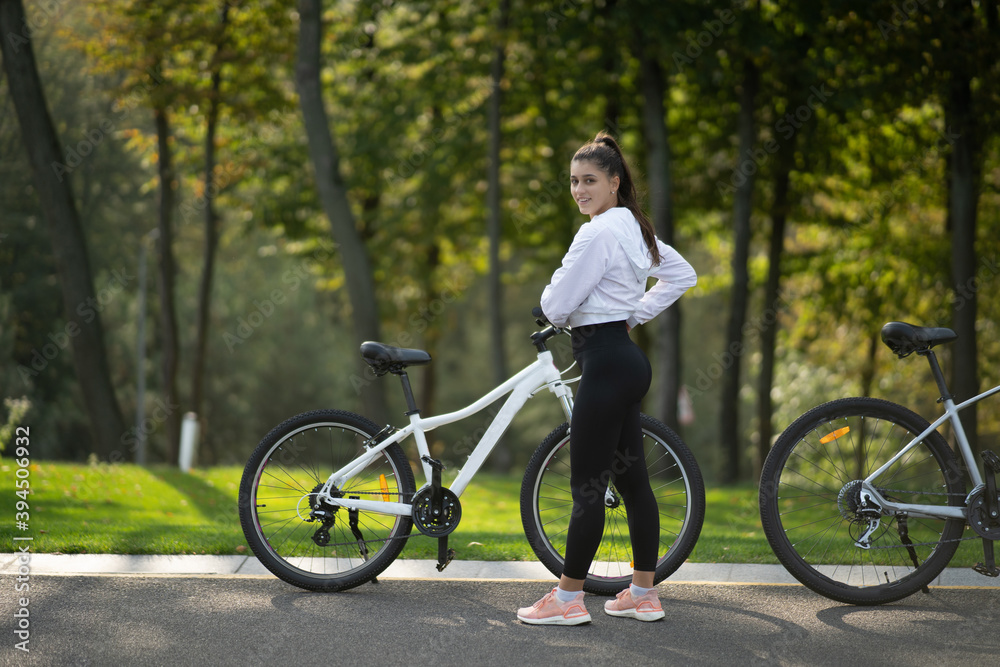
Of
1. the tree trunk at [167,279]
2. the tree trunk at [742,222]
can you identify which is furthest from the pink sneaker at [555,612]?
the tree trunk at [167,279]

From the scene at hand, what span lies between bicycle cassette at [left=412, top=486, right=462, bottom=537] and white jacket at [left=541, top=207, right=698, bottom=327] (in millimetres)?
1036

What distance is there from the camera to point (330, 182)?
11.8 m

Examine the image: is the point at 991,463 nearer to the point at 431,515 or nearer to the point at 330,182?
the point at 431,515

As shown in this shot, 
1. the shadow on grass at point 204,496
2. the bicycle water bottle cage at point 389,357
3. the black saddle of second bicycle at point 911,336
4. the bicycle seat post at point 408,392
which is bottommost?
the shadow on grass at point 204,496

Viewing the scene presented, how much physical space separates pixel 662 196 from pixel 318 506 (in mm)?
9359

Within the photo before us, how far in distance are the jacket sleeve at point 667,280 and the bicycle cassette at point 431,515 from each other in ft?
3.94

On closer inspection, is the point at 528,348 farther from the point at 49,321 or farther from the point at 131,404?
the point at 49,321

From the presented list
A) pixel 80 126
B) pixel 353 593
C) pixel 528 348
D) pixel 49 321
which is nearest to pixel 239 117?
pixel 80 126

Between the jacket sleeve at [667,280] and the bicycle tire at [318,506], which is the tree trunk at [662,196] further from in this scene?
the bicycle tire at [318,506]

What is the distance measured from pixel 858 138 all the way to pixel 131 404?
20.9 meters

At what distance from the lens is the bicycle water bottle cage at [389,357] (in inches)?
177

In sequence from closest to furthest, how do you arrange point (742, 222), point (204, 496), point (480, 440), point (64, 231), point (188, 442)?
point (480, 440) < point (204, 496) < point (64, 231) < point (188, 442) < point (742, 222)

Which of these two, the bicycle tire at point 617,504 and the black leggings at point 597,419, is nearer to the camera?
the black leggings at point 597,419

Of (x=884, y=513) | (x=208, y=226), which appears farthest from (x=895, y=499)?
(x=208, y=226)
